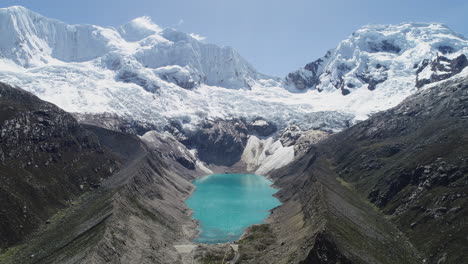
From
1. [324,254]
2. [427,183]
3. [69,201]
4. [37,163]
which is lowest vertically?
[69,201]

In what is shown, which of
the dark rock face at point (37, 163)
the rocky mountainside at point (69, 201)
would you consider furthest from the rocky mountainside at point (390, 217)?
the dark rock face at point (37, 163)

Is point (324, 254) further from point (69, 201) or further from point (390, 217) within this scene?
point (69, 201)

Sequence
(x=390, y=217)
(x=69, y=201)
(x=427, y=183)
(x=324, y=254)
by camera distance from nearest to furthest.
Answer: (x=324, y=254) → (x=427, y=183) → (x=390, y=217) → (x=69, y=201)

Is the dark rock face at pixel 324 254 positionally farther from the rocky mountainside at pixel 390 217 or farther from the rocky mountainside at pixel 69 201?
the rocky mountainside at pixel 69 201

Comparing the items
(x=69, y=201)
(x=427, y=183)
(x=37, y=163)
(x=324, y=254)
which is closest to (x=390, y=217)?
(x=427, y=183)

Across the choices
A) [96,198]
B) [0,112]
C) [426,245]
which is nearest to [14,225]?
[96,198]

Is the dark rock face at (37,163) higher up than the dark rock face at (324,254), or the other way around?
the dark rock face at (37,163)

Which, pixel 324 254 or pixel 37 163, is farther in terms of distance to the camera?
pixel 37 163

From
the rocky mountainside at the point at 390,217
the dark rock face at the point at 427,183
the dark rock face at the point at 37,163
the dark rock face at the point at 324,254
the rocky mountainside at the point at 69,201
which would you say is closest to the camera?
the dark rock face at the point at 324,254

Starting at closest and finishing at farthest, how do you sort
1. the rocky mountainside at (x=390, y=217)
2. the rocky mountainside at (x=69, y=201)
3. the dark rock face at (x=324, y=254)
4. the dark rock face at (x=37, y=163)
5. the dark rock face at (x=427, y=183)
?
1. the dark rock face at (x=324, y=254)
2. the rocky mountainside at (x=390, y=217)
3. the dark rock face at (x=427, y=183)
4. the rocky mountainside at (x=69, y=201)
5. the dark rock face at (x=37, y=163)

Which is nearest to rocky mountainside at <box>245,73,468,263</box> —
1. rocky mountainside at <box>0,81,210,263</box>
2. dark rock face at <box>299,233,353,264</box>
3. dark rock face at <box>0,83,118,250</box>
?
dark rock face at <box>299,233,353,264</box>
